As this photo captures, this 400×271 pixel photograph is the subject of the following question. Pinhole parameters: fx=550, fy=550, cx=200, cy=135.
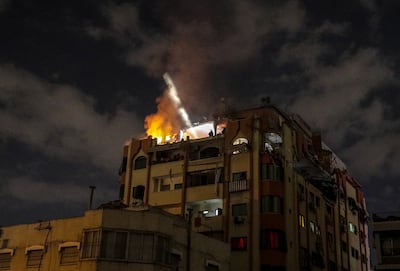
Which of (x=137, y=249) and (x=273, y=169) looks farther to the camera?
(x=273, y=169)

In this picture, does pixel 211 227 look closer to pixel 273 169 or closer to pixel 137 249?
pixel 273 169

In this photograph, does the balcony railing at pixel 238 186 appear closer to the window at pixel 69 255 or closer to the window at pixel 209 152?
the window at pixel 209 152

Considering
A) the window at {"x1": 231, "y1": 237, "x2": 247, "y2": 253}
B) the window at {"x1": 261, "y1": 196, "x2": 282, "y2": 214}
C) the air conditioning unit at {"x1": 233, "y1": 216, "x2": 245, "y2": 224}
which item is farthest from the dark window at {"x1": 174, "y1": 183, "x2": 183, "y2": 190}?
the window at {"x1": 261, "y1": 196, "x2": 282, "y2": 214}

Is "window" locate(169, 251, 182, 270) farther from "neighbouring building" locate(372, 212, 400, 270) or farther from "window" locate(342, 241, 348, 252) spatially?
"window" locate(342, 241, 348, 252)

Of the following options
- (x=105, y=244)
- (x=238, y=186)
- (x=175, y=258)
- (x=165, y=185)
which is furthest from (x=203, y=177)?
(x=105, y=244)

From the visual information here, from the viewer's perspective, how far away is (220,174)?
220ft

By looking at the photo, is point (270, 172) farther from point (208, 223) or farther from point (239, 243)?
point (208, 223)

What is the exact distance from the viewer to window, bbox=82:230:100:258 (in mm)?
40878

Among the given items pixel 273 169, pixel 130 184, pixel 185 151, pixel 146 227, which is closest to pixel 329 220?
pixel 273 169

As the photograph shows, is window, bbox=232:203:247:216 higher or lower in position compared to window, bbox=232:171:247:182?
lower

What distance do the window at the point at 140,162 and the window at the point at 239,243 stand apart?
17856 mm

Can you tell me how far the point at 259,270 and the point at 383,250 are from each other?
13.6m

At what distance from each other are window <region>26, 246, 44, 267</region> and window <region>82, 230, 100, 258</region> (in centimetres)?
503

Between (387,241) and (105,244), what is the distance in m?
28.1
